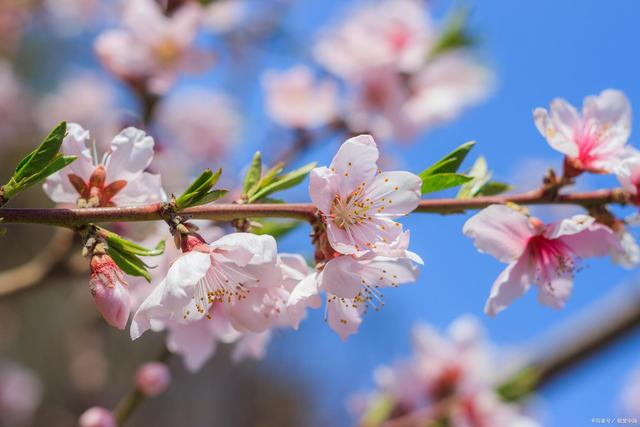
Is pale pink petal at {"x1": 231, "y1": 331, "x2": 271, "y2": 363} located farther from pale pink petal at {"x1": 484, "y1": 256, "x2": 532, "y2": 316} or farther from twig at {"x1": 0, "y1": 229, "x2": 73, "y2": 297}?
twig at {"x1": 0, "y1": 229, "x2": 73, "y2": 297}

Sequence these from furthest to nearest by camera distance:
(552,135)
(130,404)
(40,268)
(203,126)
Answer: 1. (203,126)
2. (40,268)
3. (130,404)
4. (552,135)

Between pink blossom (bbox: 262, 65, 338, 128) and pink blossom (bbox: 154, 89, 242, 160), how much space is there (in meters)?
0.49

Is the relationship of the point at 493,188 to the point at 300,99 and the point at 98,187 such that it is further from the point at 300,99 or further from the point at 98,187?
the point at 300,99

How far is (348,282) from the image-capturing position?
82 cm

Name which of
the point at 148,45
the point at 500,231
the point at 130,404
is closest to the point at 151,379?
the point at 130,404

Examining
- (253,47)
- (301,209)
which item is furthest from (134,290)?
(253,47)

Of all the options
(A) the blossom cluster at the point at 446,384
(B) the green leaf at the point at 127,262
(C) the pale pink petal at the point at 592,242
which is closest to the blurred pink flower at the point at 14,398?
(A) the blossom cluster at the point at 446,384

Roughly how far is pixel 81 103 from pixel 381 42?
2.05 metres

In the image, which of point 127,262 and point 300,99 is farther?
point 300,99

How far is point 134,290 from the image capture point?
1158 millimetres

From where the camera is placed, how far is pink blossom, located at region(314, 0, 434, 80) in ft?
6.77

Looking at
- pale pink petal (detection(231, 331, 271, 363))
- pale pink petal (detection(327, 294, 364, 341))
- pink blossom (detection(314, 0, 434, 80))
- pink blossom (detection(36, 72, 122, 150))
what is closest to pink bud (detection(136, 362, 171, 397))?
pale pink petal (detection(231, 331, 271, 363))

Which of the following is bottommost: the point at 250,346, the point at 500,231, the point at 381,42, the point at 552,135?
the point at 250,346

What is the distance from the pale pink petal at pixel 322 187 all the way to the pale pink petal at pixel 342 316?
0.16 meters
